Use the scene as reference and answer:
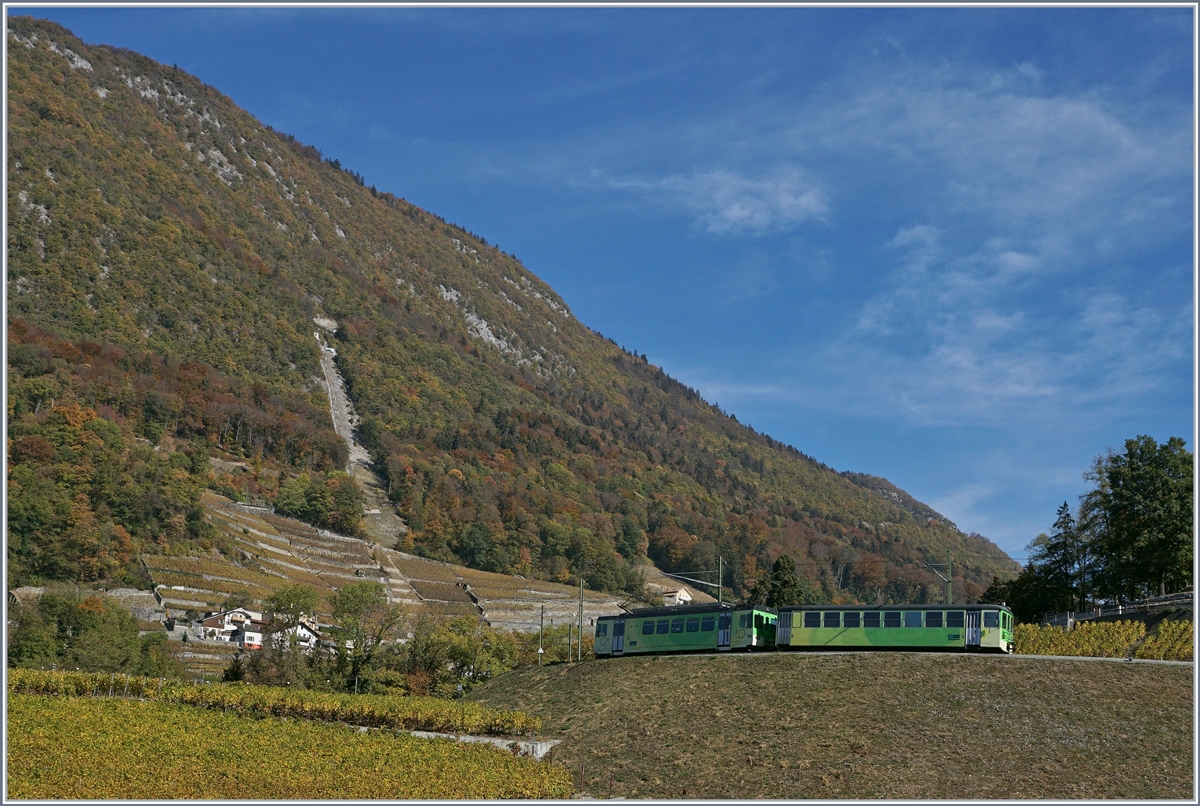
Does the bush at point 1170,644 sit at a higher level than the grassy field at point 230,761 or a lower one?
higher

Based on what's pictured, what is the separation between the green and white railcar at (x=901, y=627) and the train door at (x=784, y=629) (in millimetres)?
40

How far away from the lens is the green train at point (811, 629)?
44781 mm

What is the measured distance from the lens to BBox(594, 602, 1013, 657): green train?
147 ft

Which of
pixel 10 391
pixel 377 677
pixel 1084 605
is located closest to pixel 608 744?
pixel 377 677

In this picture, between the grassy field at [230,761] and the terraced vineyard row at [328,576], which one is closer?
the grassy field at [230,761]

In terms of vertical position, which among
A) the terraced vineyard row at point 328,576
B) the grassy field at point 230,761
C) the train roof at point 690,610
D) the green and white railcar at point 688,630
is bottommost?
the grassy field at point 230,761

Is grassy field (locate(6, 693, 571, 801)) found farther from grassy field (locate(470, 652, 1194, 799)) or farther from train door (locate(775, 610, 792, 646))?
train door (locate(775, 610, 792, 646))

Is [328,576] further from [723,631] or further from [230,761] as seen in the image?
[230,761]

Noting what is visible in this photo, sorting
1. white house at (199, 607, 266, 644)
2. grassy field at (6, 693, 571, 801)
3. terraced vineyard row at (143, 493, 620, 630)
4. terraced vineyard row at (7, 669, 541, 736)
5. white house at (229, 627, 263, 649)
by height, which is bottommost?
grassy field at (6, 693, 571, 801)

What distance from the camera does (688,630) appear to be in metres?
50.6

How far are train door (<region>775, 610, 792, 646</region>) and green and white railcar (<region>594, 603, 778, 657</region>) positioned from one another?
0.98 m

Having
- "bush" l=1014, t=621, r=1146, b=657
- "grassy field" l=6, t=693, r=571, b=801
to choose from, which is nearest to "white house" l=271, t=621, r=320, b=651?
"grassy field" l=6, t=693, r=571, b=801

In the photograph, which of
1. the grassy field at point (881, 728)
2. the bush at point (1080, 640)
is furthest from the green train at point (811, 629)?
the bush at point (1080, 640)

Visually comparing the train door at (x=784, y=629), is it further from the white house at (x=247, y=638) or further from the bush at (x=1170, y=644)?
the white house at (x=247, y=638)
